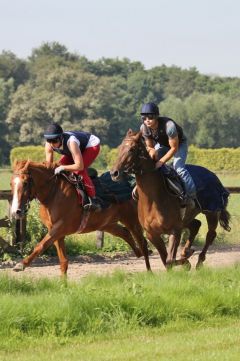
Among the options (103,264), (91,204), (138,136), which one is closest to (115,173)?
(138,136)

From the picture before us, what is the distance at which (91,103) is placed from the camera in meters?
87.5

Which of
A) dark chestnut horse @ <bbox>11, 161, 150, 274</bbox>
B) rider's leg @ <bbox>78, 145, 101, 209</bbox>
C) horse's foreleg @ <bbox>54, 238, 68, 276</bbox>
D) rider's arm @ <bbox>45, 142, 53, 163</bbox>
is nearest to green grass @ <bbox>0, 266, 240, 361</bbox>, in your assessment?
dark chestnut horse @ <bbox>11, 161, 150, 274</bbox>

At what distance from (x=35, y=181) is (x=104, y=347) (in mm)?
4731

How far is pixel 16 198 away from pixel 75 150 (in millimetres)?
1233

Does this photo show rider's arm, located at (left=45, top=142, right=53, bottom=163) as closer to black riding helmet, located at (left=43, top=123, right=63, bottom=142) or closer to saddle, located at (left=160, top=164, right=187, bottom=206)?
black riding helmet, located at (left=43, top=123, right=63, bottom=142)

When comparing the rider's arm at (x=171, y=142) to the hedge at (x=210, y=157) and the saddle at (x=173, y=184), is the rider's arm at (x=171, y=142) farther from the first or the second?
the hedge at (x=210, y=157)

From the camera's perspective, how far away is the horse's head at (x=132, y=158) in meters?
12.4

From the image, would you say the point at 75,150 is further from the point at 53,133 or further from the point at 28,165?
the point at 28,165

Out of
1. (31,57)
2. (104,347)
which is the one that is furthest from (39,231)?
(31,57)

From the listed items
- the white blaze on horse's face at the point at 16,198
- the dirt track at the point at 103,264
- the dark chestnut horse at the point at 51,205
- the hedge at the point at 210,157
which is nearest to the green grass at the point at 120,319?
the white blaze on horse's face at the point at 16,198

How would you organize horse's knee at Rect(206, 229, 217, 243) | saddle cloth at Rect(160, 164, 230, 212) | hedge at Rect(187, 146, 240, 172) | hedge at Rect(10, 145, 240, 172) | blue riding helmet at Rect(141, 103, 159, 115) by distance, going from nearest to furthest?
blue riding helmet at Rect(141, 103, 159, 115), saddle cloth at Rect(160, 164, 230, 212), horse's knee at Rect(206, 229, 217, 243), hedge at Rect(10, 145, 240, 172), hedge at Rect(187, 146, 240, 172)

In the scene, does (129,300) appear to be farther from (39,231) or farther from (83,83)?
(83,83)

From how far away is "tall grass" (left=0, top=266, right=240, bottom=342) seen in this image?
8.95m

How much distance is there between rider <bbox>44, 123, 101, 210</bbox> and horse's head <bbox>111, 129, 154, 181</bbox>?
818mm
